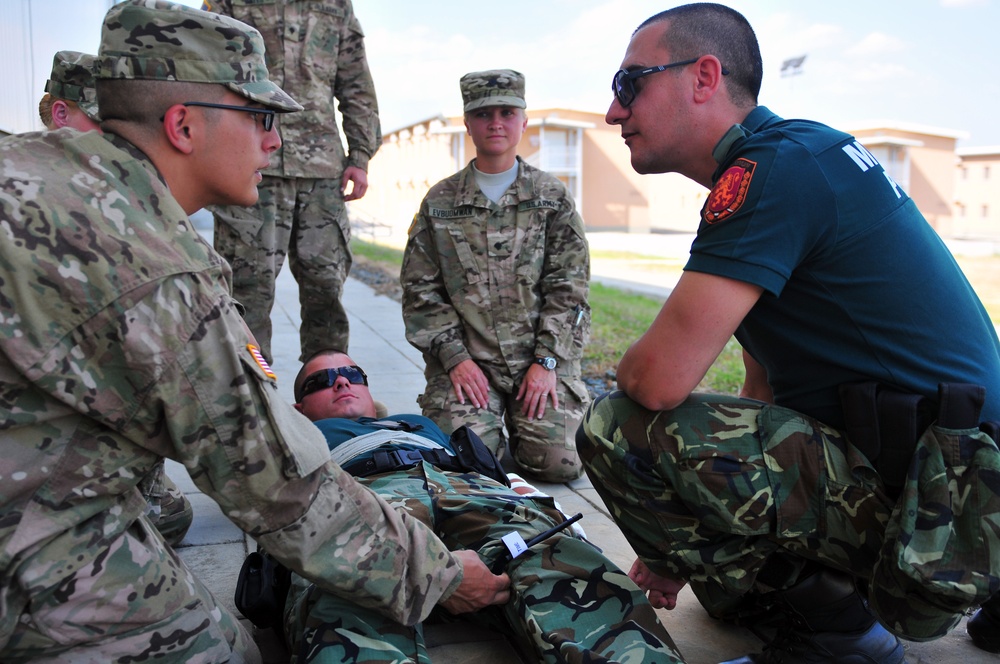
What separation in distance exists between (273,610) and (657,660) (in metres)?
1.04

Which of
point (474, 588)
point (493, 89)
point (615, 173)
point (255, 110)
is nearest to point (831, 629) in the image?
point (474, 588)

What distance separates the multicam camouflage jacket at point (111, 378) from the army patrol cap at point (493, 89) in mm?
2572

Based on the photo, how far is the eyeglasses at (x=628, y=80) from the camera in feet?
7.75

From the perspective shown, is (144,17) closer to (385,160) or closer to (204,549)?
(204,549)

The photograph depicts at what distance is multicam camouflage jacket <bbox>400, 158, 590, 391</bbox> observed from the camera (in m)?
4.23

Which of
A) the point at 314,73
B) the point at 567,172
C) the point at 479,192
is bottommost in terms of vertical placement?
the point at 567,172

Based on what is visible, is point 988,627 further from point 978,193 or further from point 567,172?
point 978,193

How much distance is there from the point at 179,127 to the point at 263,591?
4.05ft

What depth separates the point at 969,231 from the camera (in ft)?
168

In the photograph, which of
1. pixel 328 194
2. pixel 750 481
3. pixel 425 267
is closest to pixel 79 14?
pixel 328 194

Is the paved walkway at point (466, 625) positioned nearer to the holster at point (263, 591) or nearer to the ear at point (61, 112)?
the holster at point (263, 591)

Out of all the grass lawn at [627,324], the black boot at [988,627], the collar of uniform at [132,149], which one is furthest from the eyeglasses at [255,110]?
the grass lawn at [627,324]

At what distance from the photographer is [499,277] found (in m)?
4.26

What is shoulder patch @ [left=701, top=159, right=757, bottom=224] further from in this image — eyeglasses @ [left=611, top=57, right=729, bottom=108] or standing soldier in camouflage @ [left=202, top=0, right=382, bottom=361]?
standing soldier in camouflage @ [left=202, top=0, right=382, bottom=361]
